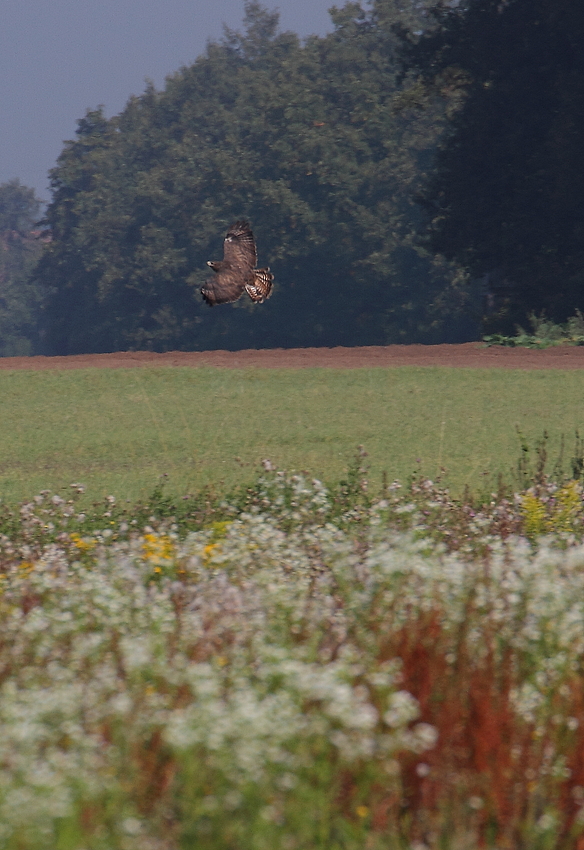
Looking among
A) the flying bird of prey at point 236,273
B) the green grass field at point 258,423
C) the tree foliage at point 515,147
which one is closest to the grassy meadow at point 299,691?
the flying bird of prey at point 236,273

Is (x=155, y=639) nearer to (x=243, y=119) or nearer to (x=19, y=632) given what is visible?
(x=19, y=632)

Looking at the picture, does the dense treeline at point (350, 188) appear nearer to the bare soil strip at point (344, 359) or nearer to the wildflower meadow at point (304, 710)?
the bare soil strip at point (344, 359)

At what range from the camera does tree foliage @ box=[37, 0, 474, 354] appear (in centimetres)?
5462

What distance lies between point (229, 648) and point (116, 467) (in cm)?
763

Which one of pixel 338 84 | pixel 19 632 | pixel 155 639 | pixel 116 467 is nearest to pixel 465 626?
pixel 155 639

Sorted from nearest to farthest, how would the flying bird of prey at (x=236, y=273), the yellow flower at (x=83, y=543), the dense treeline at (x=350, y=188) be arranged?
the yellow flower at (x=83, y=543)
the flying bird of prey at (x=236, y=273)
the dense treeline at (x=350, y=188)

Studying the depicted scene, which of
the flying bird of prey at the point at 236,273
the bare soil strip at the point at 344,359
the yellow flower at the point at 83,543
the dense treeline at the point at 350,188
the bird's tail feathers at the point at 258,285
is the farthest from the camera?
the dense treeline at the point at 350,188

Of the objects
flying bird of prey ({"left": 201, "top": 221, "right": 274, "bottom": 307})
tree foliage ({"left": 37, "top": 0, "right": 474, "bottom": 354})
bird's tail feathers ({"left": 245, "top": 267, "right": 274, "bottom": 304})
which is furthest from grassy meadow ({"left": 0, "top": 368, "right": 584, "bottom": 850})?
tree foliage ({"left": 37, "top": 0, "right": 474, "bottom": 354})

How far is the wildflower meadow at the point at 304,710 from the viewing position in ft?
9.79

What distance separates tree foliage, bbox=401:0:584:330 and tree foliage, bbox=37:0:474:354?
737 inches

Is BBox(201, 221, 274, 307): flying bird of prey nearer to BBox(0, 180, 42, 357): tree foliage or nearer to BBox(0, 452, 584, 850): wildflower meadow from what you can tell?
BBox(0, 452, 584, 850): wildflower meadow

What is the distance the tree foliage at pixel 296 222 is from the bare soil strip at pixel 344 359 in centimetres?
3103

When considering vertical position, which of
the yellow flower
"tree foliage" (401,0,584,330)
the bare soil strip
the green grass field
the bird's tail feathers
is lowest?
the yellow flower

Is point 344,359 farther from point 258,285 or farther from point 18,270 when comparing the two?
point 18,270
